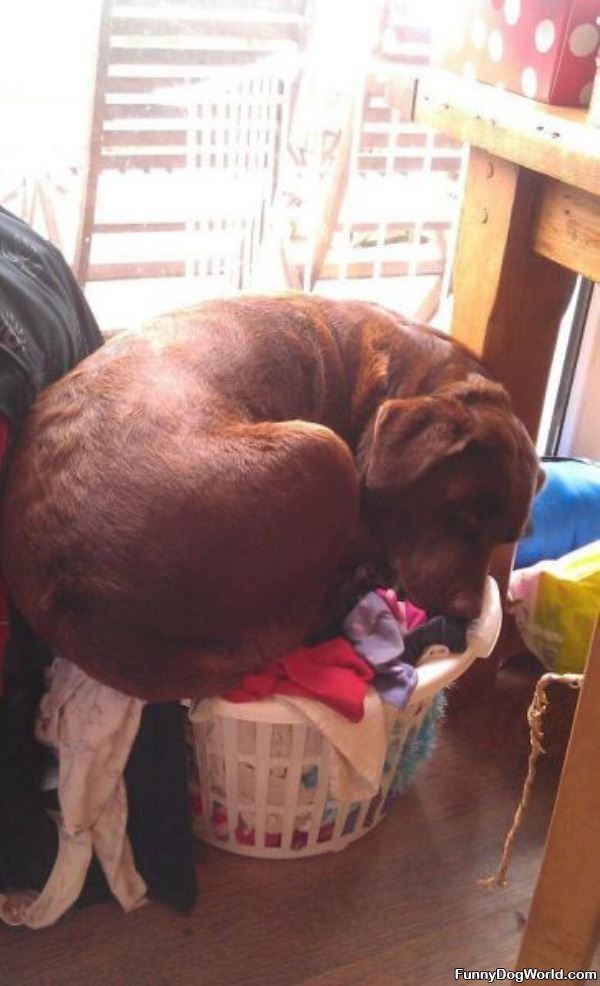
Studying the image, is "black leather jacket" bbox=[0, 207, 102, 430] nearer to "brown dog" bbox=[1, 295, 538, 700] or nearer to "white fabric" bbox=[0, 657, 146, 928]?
"brown dog" bbox=[1, 295, 538, 700]

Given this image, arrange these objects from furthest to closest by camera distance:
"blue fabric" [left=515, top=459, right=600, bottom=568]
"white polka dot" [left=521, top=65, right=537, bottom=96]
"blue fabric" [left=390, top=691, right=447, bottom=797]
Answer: "blue fabric" [left=515, top=459, right=600, bottom=568]
"blue fabric" [left=390, top=691, right=447, bottom=797]
"white polka dot" [left=521, top=65, right=537, bottom=96]

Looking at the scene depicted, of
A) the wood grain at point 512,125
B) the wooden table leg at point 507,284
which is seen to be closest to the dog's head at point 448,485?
the wooden table leg at point 507,284

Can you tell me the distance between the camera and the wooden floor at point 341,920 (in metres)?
1.39

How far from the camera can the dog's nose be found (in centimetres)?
145

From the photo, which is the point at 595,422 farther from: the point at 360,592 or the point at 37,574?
the point at 37,574

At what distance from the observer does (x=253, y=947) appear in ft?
4.67

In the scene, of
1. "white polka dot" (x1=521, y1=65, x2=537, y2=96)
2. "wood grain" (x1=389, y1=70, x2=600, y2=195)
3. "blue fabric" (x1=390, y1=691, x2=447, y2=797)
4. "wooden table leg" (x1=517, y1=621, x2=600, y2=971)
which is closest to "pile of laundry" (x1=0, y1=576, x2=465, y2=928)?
"blue fabric" (x1=390, y1=691, x2=447, y2=797)

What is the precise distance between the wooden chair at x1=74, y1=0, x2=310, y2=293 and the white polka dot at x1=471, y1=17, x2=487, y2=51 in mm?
688

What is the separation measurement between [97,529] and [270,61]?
1.34 m

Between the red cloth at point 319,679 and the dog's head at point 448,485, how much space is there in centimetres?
18

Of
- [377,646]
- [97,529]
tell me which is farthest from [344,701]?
[97,529]

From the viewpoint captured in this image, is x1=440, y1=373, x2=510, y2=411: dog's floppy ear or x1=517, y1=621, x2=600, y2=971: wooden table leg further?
x1=440, y1=373, x2=510, y2=411: dog's floppy ear

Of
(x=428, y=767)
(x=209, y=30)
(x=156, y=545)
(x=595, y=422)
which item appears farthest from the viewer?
(x=595, y=422)

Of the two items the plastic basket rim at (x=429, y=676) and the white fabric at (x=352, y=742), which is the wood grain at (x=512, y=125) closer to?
the plastic basket rim at (x=429, y=676)
